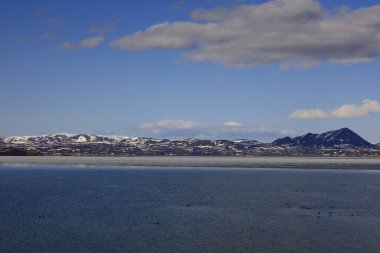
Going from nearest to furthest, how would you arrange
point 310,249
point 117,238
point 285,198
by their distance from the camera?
point 310,249, point 117,238, point 285,198

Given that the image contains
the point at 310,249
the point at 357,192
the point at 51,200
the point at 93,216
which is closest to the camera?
the point at 310,249

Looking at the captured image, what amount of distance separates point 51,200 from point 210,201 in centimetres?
2479

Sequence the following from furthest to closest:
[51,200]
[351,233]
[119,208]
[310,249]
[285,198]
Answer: [285,198] < [51,200] < [119,208] < [351,233] < [310,249]

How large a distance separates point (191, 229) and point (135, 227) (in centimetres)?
607

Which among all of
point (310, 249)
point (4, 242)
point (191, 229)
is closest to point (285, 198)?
point (191, 229)

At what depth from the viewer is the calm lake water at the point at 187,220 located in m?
44.6

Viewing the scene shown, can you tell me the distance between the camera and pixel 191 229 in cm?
5241

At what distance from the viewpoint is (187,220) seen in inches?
2296

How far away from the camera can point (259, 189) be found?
324 feet

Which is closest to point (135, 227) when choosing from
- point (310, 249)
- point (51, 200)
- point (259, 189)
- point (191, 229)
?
point (191, 229)

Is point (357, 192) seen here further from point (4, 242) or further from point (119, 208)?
point (4, 242)

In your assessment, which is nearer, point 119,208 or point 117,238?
point 117,238

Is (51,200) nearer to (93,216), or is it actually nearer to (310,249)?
(93,216)

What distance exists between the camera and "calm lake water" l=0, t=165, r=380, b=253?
44.6 metres
